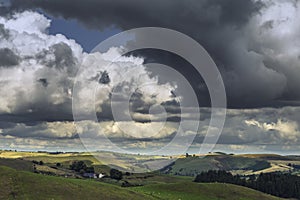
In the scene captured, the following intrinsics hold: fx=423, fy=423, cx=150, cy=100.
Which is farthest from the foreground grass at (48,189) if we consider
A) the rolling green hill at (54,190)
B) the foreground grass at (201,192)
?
the foreground grass at (201,192)

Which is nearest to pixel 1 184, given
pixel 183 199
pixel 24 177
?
pixel 24 177

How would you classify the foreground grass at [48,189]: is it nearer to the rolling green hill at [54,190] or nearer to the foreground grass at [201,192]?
the rolling green hill at [54,190]

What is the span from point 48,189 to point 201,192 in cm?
7073

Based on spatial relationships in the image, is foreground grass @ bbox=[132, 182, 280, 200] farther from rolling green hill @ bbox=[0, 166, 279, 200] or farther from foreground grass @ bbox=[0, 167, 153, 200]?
foreground grass @ bbox=[0, 167, 153, 200]

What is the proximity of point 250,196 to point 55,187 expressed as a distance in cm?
8719

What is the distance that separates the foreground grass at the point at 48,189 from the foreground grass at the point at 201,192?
98.9 feet

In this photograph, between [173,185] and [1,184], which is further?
[173,185]

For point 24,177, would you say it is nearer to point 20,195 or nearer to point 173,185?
point 20,195

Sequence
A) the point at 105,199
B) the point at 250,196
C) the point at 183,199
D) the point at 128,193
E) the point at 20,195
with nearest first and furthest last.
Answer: the point at 20,195 < the point at 105,199 < the point at 128,193 < the point at 183,199 < the point at 250,196

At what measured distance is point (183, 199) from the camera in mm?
160750

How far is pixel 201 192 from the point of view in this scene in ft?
575

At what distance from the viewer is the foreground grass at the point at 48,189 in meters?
122

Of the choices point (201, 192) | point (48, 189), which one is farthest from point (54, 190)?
Result: point (201, 192)

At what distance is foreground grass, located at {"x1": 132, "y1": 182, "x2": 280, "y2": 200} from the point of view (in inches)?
6649
